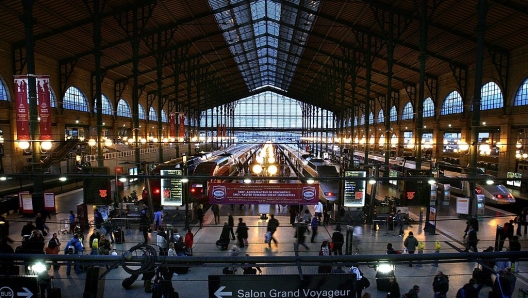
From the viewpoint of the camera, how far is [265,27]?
3331 centimetres

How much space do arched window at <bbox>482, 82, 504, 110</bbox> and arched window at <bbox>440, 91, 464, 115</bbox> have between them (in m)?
2.18

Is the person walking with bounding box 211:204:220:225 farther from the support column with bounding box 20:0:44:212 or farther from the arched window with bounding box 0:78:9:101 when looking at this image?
the arched window with bounding box 0:78:9:101

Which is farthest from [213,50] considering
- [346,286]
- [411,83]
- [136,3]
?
[346,286]

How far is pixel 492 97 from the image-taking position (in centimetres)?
2550

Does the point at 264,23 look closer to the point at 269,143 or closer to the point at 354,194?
the point at 354,194

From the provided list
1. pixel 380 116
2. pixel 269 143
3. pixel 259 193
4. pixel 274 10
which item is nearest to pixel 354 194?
pixel 269 143

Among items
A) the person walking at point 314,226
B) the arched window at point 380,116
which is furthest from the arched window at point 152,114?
the person walking at point 314,226

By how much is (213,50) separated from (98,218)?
978 inches

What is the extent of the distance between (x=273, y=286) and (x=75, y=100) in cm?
3093

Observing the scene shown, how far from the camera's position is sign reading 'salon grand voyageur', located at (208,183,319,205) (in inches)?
304

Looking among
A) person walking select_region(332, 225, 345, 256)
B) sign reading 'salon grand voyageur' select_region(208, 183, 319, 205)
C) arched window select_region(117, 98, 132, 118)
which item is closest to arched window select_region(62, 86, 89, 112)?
arched window select_region(117, 98, 132, 118)

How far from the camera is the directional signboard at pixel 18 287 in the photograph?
3641 millimetres

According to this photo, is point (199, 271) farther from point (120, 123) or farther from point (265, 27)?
point (120, 123)

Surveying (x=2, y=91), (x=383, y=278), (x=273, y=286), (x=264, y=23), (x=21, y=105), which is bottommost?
(x=383, y=278)
